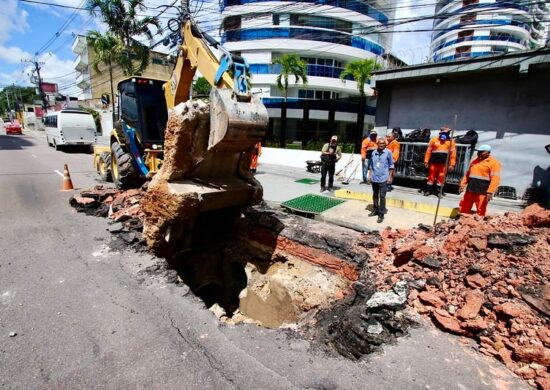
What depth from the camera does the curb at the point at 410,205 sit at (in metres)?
6.82

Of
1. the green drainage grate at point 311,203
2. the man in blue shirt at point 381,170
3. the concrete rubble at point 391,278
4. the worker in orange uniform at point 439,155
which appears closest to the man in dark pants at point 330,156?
the green drainage grate at point 311,203

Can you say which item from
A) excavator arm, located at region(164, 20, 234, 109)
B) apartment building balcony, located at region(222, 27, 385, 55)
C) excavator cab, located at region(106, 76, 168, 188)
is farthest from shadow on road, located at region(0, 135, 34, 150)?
excavator arm, located at region(164, 20, 234, 109)

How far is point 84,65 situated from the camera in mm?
47125

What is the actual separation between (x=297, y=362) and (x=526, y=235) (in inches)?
135

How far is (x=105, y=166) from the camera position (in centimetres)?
1012

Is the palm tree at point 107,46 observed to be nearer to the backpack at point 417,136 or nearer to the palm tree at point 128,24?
the palm tree at point 128,24

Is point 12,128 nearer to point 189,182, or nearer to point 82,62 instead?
point 82,62

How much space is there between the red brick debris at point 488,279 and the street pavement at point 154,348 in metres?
0.21

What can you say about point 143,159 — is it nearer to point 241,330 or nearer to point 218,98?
point 218,98

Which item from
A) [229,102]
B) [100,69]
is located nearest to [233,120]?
[229,102]

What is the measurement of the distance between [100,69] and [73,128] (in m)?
28.9

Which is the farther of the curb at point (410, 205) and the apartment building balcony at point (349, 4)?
the apartment building balcony at point (349, 4)

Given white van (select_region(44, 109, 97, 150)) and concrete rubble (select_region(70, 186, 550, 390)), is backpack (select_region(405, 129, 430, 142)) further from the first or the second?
white van (select_region(44, 109, 97, 150))

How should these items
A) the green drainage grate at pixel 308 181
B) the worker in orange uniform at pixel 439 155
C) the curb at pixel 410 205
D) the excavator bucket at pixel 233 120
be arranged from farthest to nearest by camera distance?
the green drainage grate at pixel 308 181 → the worker in orange uniform at pixel 439 155 → the curb at pixel 410 205 → the excavator bucket at pixel 233 120
